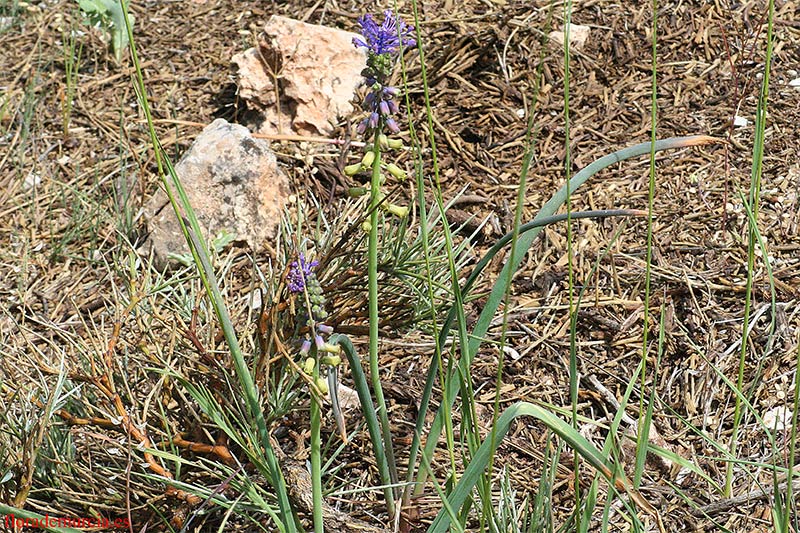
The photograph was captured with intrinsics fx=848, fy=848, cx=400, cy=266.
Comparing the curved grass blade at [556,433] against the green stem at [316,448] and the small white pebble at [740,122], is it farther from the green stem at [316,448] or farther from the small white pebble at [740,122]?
the small white pebble at [740,122]

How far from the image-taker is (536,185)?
106 inches

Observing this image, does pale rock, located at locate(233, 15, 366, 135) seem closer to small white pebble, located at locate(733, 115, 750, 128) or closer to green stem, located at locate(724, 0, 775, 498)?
small white pebble, located at locate(733, 115, 750, 128)

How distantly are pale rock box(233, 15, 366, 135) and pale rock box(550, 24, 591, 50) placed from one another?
0.70 meters

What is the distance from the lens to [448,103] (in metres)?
3.05

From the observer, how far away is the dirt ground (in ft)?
6.60

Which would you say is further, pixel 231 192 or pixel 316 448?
pixel 231 192

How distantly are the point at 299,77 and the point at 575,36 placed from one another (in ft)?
3.33

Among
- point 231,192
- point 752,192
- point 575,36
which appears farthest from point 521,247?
point 575,36

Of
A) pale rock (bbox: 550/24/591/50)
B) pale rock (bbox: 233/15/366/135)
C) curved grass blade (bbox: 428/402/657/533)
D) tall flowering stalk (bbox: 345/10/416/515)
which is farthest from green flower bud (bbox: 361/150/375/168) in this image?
pale rock (bbox: 550/24/591/50)

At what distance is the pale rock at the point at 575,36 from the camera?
10.00ft

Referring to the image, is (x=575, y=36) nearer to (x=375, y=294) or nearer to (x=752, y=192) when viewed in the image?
(x=752, y=192)

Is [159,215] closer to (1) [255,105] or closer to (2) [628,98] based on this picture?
(1) [255,105]

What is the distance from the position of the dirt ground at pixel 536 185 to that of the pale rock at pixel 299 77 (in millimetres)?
105

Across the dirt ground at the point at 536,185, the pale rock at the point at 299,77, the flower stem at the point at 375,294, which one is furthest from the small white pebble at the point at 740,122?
the flower stem at the point at 375,294
